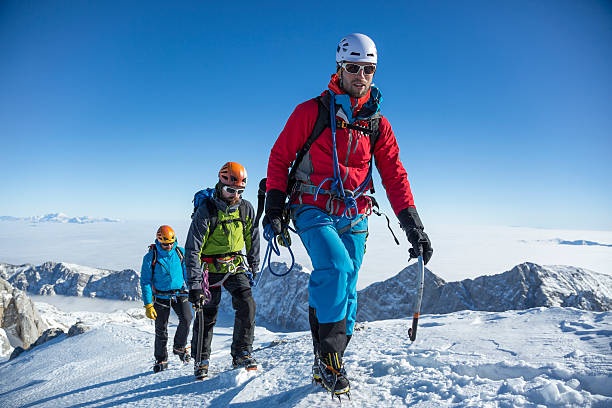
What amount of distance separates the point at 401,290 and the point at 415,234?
159m

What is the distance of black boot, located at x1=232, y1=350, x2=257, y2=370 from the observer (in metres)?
4.59

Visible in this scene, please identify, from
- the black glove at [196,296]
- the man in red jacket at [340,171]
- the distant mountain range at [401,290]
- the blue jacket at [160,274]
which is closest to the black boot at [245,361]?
the black glove at [196,296]

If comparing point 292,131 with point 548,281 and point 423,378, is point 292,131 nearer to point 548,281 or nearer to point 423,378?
point 423,378

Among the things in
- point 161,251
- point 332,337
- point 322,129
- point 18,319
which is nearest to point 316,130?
point 322,129

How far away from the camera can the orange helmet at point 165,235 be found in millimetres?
7473

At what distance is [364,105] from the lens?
357cm

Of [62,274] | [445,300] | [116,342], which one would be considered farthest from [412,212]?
[62,274]

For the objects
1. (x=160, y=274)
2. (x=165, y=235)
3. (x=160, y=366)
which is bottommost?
(x=160, y=366)

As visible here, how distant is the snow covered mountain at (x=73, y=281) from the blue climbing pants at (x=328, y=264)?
686 ft

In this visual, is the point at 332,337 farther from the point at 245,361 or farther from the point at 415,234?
the point at 245,361

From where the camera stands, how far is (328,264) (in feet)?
9.40

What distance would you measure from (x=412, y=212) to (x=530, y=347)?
205 centimetres

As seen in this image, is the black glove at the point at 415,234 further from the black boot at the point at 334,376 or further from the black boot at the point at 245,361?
the black boot at the point at 245,361

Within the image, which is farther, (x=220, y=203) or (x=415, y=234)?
(x=220, y=203)
